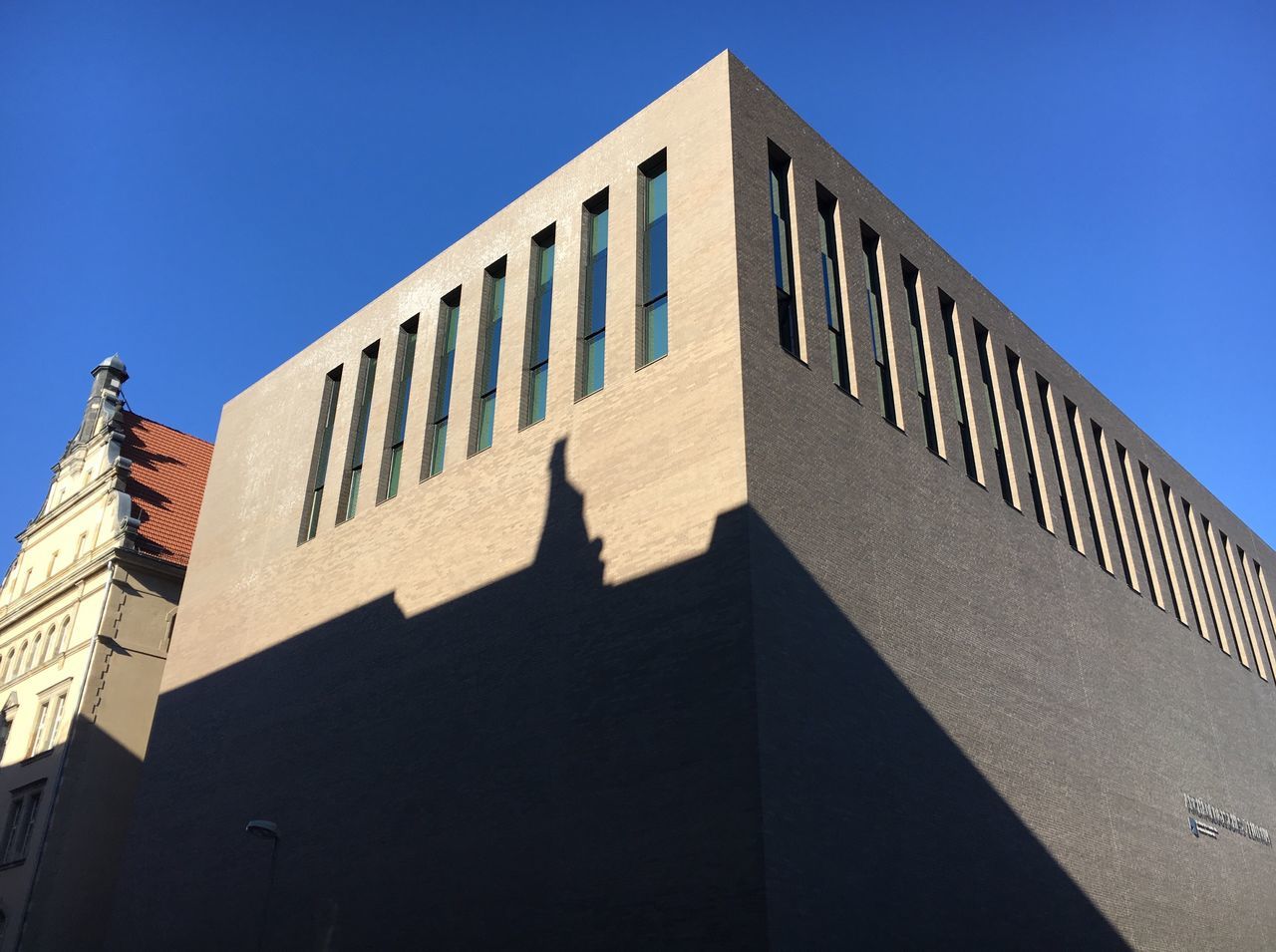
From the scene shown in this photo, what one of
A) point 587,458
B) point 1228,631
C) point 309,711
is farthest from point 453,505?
point 1228,631

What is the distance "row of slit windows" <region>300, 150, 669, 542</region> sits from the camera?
21875mm

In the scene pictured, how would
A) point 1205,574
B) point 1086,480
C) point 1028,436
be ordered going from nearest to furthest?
point 1028,436
point 1086,480
point 1205,574

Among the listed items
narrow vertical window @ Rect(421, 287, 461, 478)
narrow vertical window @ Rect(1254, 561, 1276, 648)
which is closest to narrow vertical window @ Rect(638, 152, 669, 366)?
narrow vertical window @ Rect(421, 287, 461, 478)

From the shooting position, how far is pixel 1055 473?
28.1 m

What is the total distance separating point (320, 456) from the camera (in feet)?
93.0

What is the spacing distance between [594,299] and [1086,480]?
14528mm

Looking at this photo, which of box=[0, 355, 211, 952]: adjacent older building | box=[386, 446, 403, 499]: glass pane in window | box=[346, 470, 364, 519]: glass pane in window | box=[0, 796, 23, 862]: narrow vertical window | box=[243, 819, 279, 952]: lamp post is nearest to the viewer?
box=[243, 819, 279, 952]: lamp post

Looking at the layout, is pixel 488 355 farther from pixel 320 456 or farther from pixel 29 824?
pixel 29 824

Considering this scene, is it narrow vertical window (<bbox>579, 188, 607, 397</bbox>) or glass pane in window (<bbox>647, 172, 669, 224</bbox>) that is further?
glass pane in window (<bbox>647, 172, 669, 224</bbox>)

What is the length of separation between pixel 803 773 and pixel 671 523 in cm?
449

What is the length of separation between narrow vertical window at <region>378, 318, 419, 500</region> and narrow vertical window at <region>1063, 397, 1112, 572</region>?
1679cm

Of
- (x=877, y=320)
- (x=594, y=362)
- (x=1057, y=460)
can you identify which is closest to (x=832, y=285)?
(x=877, y=320)

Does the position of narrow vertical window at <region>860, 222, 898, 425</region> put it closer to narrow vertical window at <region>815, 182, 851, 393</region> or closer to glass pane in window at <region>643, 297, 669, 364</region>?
narrow vertical window at <region>815, 182, 851, 393</region>

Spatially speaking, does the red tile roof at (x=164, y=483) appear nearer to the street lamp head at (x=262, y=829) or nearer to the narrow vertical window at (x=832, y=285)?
the street lamp head at (x=262, y=829)
